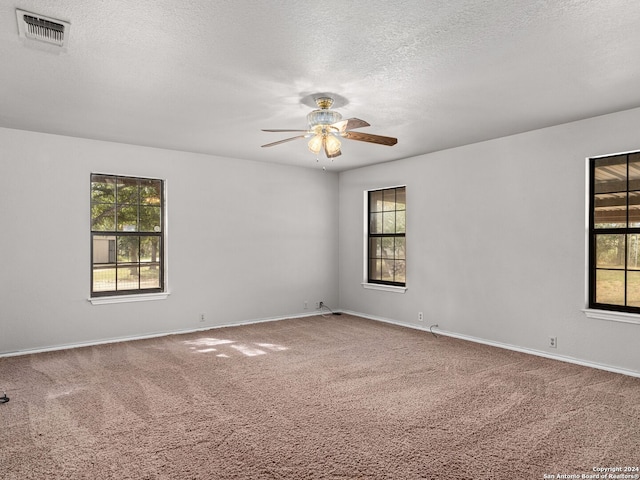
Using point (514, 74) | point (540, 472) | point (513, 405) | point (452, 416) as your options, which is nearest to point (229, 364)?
point (452, 416)

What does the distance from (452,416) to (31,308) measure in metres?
4.57

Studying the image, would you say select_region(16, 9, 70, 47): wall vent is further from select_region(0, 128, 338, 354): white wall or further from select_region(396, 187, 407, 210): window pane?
select_region(396, 187, 407, 210): window pane

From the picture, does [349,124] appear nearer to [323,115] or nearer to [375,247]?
[323,115]

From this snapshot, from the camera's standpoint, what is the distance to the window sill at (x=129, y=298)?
5090 millimetres

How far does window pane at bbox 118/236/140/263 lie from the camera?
533cm

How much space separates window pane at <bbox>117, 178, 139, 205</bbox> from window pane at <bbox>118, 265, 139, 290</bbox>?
0.85 metres

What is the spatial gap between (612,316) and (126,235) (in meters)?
5.53

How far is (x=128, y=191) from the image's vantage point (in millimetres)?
5410

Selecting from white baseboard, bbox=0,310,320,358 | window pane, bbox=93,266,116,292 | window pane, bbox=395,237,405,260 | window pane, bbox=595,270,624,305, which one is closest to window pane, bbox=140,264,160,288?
window pane, bbox=93,266,116,292

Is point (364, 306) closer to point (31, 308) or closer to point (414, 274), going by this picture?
point (414, 274)

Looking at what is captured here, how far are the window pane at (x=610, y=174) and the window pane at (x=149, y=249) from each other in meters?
5.21

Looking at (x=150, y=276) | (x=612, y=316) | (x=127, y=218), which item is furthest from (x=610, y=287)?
(x=127, y=218)

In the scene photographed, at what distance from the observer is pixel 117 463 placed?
2.37 meters

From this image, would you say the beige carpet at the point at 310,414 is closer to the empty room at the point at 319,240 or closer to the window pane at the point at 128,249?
the empty room at the point at 319,240
